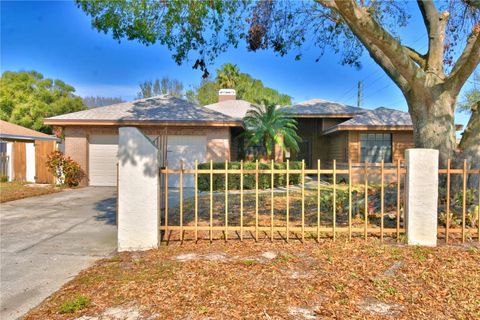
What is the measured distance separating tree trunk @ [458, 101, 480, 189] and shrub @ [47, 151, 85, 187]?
1389cm

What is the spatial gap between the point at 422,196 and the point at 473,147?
223cm

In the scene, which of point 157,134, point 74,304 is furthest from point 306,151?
point 74,304

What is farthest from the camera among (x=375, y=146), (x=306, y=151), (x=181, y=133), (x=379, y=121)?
(x=306, y=151)

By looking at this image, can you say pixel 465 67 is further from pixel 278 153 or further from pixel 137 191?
pixel 278 153

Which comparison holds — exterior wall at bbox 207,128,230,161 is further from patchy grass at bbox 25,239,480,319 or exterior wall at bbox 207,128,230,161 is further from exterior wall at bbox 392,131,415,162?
patchy grass at bbox 25,239,480,319

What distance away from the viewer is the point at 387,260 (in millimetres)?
4531

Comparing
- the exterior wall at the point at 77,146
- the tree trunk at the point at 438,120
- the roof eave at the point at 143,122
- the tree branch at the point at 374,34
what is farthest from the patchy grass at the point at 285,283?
the exterior wall at the point at 77,146

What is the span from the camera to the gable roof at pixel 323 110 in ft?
58.4

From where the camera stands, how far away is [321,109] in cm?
1864

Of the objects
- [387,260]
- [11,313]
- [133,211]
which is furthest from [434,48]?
[11,313]

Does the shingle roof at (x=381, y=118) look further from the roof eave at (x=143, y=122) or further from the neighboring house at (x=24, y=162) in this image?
the neighboring house at (x=24, y=162)

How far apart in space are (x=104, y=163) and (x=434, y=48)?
13.3 meters

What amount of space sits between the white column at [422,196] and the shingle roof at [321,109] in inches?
511

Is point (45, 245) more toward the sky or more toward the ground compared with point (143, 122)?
more toward the ground
